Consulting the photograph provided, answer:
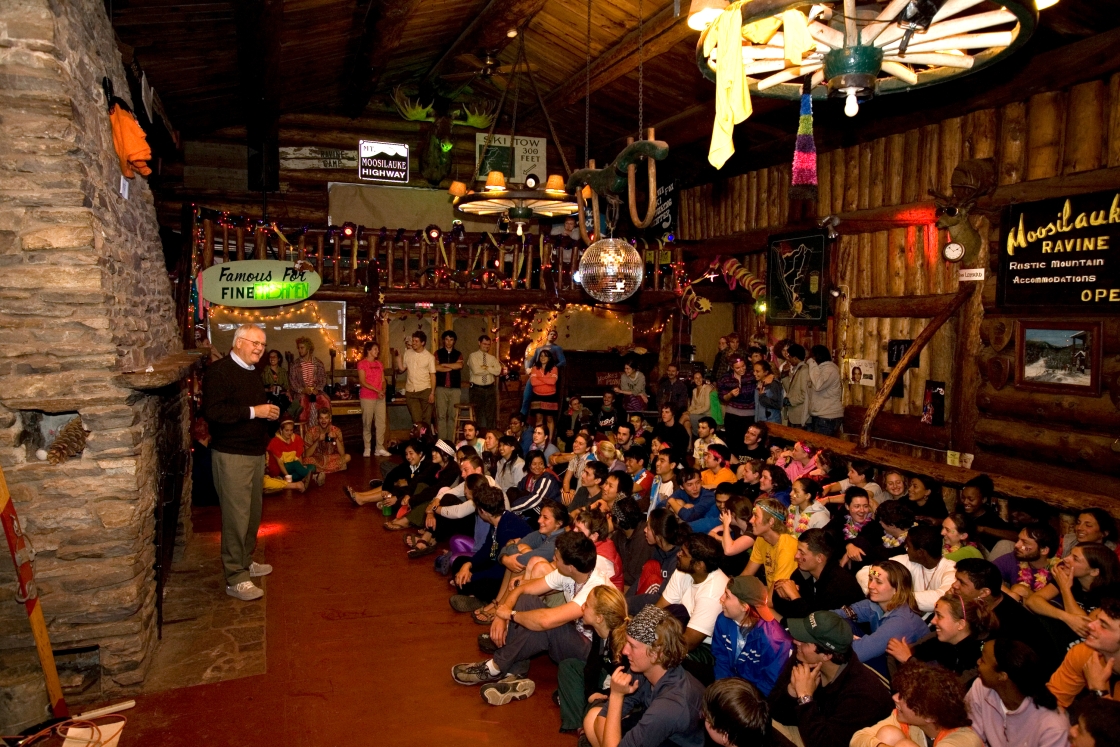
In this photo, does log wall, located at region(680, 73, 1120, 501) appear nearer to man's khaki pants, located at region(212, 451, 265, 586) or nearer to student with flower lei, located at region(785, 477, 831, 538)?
student with flower lei, located at region(785, 477, 831, 538)

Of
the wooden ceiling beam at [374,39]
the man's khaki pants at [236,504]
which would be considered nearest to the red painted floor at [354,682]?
the man's khaki pants at [236,504]

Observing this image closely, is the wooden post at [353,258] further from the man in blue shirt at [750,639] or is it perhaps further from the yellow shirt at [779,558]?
the man in blue shirt at [750,639]

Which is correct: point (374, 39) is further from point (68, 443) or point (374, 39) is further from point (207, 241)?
point (68, 443)

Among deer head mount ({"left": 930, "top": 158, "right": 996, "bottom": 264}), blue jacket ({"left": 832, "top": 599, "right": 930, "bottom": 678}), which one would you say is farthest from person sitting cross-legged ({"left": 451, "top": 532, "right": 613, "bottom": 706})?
deer head mount ({"left": 930, "top": 158, "right": 996, "bottom": 264})

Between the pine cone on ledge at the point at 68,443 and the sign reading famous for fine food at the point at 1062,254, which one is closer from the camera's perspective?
the pine cone on ledge at the point at 68,443

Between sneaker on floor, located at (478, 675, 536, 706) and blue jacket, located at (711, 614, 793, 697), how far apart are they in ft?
4.20

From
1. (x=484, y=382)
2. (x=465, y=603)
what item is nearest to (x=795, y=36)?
(x=465, y=603)

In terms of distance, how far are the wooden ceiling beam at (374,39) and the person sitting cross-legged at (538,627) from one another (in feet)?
19.0

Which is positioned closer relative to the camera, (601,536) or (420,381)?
(601,536)

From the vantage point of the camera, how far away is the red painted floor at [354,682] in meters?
4.62

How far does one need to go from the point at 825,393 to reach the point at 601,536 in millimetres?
4745

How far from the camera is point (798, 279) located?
10.8m

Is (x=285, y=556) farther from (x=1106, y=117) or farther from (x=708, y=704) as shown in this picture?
(x=1106, y=117)

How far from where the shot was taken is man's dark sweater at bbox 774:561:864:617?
4.71 metres
